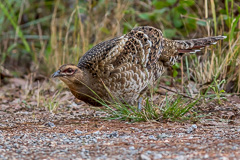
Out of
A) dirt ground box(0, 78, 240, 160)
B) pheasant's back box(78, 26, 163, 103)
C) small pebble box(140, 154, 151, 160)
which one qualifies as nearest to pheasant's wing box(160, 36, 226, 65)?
pheasant's back box(78, 26, 163, 103)

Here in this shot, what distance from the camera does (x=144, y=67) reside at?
529 cm

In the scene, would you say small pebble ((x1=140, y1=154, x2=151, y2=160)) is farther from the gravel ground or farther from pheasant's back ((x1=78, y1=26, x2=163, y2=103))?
pheasant's back ((x1=78, y1=26, x2=163, y2=103))

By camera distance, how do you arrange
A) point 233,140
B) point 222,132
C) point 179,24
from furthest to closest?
point 179,24 → point 222,132 → point 233,140

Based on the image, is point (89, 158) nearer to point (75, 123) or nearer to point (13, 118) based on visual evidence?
point (75, 123)

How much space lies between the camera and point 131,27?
720 centimetres

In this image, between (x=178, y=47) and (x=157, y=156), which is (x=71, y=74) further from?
(x=157, y=156)

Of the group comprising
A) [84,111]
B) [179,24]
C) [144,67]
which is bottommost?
[84,111]

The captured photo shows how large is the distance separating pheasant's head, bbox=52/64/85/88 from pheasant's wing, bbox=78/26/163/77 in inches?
7.2

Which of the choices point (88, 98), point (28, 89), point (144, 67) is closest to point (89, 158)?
point (88, 98)

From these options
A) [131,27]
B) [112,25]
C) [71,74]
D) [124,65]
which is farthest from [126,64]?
[112,25]

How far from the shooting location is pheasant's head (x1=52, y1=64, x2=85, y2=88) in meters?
4.93

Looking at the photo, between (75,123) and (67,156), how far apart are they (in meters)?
1.52

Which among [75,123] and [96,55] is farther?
[96,55]

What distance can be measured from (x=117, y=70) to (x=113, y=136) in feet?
4.63
